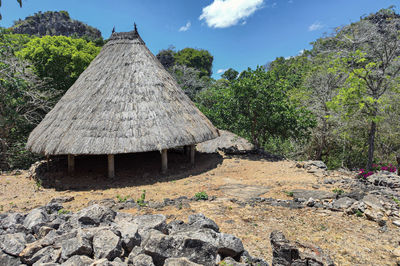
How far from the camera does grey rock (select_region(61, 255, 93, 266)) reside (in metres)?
2.91

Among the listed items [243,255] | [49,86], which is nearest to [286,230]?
[243,255]

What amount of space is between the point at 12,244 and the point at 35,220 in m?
0.78

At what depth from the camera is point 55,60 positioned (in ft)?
47.2

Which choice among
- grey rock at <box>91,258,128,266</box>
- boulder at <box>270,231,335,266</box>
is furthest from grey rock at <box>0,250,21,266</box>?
boulder at <box>270,231,335,266</box>

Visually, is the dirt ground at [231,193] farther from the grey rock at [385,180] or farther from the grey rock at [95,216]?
the grey rock at [95,216]

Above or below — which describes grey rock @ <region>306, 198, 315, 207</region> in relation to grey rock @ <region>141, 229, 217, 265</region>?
below

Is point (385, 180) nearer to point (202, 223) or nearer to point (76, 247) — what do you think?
point (202, 223)

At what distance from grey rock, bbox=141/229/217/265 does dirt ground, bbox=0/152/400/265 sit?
123 centimetres

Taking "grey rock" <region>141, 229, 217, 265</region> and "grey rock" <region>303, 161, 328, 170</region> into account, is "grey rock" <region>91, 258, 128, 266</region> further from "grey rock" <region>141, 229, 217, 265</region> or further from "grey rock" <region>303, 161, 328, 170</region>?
"grey rock" <region>303, 161, 328, 170</region>

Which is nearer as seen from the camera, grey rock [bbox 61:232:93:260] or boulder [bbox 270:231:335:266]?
grey rock [bbox 61:232:93:260]

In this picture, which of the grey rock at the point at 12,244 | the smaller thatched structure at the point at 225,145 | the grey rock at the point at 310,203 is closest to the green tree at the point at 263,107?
the smaller thatched structure at the point at 225,145

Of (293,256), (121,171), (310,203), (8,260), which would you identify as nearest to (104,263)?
(8,260)

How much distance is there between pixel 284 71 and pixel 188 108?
26238 millimetres

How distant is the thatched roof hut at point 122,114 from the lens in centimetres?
831
